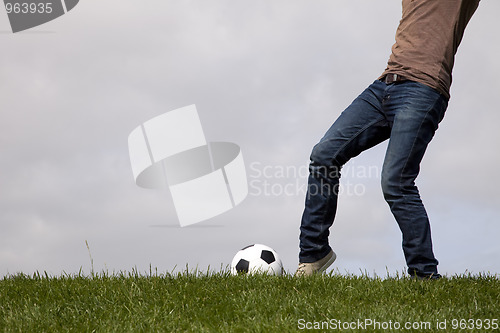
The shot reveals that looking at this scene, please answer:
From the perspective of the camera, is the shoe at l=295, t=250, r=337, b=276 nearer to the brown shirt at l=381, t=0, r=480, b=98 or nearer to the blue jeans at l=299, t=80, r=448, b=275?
the blue jeans at l=299, t=80, r=448, b=275

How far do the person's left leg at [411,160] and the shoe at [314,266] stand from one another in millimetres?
788

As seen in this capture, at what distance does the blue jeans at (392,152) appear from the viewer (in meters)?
5.21

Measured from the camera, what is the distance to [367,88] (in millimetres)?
5629

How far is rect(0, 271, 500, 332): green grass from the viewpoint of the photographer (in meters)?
4.14

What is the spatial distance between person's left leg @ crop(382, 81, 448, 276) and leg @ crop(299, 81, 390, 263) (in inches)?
7.0

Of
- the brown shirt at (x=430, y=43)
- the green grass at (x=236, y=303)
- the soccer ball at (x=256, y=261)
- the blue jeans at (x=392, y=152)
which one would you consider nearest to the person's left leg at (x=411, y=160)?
the blue jeans at (x=392, y=152)

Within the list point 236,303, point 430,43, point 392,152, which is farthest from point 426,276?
point 430,43

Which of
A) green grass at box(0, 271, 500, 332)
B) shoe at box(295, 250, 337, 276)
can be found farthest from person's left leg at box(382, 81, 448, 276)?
shoe at box(295, 250, 337, 276)

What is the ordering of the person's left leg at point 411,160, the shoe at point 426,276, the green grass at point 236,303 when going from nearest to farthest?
the green grass at point 236,303 < the person's left leg at point 411,160 < the shoe at point 426,276

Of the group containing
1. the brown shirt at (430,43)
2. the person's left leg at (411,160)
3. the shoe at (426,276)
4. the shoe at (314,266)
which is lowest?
the shoe at (426,276)

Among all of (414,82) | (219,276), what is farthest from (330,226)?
(414,82)

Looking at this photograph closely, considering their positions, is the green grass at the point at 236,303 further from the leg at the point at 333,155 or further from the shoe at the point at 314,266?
the leg at the point at 333,155

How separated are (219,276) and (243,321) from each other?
4.47 ft

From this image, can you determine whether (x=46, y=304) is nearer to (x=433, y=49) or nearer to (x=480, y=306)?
(x=480, y=306)
